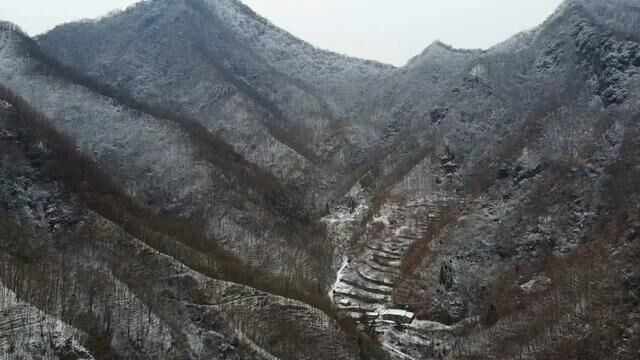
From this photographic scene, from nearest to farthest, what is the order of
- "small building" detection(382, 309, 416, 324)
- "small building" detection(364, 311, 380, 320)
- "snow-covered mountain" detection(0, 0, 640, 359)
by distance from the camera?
"snow-covered mountain" detection(0, 0, 640, 359), "small building" detection(382, 309, 416, 324), "small building" detection(364, 311, 380, 320)

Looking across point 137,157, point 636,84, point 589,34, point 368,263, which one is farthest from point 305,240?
point 589,34

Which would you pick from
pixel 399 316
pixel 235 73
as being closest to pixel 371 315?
pixel 399 316

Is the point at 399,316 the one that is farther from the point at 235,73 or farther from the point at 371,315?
the point at 235,73

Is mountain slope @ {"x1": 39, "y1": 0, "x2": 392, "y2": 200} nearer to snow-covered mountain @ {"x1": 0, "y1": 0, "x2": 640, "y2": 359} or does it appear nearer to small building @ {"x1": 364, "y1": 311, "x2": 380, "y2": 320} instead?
snow-covered mountain @ {"x1": 0, "y1": 0, "x2": 640, "y2": 359}

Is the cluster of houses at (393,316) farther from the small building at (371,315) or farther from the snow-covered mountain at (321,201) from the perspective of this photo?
the snow-covered mountain at (321,201)

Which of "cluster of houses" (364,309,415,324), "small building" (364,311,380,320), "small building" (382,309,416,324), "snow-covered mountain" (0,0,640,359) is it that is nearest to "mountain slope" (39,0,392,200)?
"snow-covered mountain" (0,0,640,359)

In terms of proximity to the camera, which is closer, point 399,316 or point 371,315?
point 399,316

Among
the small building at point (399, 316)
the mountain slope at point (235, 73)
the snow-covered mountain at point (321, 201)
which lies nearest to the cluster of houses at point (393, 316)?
the small building at point (399, 316)
